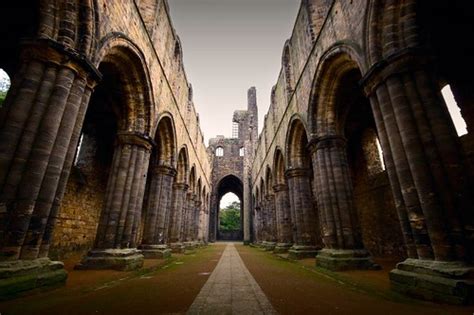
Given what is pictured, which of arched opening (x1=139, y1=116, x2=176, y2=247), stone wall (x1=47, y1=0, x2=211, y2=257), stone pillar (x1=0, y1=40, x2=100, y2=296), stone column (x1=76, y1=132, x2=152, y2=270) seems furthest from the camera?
arched opening (x1=139, y1=116, x2=176, y2=247)

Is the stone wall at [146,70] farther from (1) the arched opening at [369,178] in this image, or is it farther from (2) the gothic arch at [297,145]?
(1) the arched opening at [369,178]

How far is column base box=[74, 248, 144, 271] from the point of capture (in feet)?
21.5

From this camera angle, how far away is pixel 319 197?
8.13 metres

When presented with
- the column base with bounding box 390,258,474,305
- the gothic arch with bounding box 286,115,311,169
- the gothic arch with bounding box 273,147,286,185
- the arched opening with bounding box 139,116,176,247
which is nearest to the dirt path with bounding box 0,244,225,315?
the column base with bounding box 390,258,474,305

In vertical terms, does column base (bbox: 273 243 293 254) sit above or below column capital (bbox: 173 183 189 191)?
below

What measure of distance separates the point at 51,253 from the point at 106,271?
499cm

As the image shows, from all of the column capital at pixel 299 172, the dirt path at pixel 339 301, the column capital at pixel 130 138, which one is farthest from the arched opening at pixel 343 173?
the column capital at pixel 130 138

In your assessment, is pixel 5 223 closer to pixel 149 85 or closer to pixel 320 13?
pixel 149 85

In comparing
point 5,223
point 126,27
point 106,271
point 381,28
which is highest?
point 126,27

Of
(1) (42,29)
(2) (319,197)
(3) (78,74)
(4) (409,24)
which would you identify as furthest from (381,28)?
(1) (42,29)

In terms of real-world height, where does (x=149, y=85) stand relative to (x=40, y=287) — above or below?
above

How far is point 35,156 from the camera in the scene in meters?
4.17

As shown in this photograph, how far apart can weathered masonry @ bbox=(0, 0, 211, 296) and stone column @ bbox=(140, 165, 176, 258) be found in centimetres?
5

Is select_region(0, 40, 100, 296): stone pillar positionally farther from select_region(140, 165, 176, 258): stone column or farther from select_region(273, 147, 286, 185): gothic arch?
select_region(273, 147, 286, 185): gothic arch
